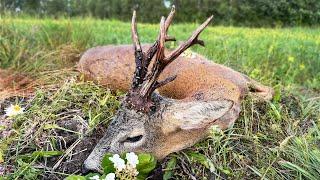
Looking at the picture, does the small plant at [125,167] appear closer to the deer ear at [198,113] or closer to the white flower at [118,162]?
the white flower at [118,162]

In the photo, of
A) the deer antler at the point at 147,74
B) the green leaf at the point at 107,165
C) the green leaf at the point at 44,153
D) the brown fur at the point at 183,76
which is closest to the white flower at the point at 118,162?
the green leaf at the point at 107,165

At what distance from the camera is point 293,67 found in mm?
7520

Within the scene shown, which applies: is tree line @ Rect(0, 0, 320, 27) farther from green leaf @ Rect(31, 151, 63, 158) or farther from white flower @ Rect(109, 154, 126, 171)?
white flower @ Rect(109, 154, 126, 171)

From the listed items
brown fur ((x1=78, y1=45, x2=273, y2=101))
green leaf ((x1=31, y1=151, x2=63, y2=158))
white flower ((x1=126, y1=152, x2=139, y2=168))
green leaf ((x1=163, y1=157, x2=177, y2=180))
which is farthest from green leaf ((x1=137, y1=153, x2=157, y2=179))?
brown fur ((x1=78, y1=45, x2=273, y2=101))

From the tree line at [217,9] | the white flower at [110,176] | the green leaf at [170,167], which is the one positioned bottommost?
the tree line at [217,9]

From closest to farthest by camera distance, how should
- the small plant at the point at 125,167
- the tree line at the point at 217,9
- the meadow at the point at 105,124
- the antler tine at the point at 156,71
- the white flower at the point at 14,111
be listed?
1. the small plant at the point at 125,167
2. the antler tine at the point at 156,71
3. the meadow at the point at 105,124
4. the white flower at the point at 14,111
5. the tree line at the point at 217,9

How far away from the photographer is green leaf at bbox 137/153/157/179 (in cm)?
379

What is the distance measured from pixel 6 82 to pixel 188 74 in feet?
5.43

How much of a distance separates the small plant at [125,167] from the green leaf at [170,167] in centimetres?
17

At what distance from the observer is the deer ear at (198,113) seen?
13.0ft

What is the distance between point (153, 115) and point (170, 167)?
35 cm

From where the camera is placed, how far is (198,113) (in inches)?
158

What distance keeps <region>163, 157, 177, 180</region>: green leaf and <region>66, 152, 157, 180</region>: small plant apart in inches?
6.7

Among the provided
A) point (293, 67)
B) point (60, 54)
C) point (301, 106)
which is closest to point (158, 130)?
point (301, 106)
